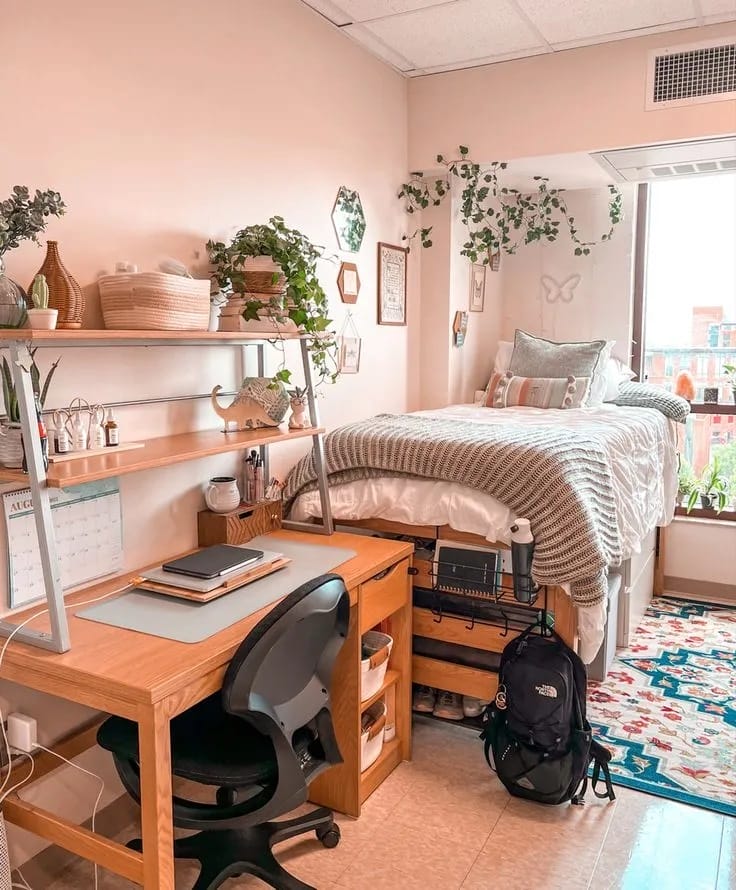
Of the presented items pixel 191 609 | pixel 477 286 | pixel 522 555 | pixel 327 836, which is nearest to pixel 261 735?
pixel 191 609

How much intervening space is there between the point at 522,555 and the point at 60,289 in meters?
1.38

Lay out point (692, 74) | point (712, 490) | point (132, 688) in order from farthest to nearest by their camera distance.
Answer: point (712, 490)
point (692, 74)
point (132, 688)

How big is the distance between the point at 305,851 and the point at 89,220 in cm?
173

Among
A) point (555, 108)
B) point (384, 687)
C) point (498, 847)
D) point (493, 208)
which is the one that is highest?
point (555, 108)

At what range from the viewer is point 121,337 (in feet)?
5.77

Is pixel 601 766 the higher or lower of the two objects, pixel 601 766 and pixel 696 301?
Result: the lower

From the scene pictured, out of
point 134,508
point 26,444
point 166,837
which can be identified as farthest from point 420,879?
point 26,444

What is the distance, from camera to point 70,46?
6.12 ft

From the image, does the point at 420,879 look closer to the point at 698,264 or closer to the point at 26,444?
the point at 26,444

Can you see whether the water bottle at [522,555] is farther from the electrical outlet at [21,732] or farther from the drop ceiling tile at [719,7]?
the drop ceiling tile at [719,7]

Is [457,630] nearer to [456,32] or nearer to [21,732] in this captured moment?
[21,732]

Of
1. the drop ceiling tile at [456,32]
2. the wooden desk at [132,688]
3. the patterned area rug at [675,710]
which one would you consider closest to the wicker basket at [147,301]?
the wooden desk at [132,688]

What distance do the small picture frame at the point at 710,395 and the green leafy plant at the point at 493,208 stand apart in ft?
3.19

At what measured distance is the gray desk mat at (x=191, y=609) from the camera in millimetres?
1698
